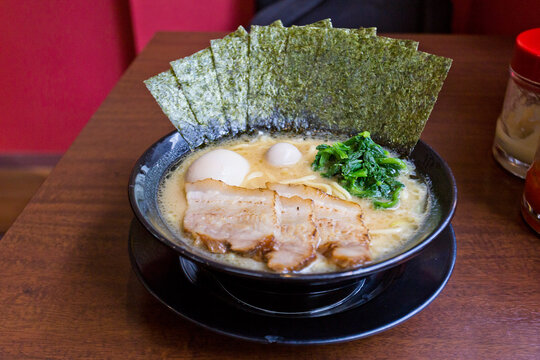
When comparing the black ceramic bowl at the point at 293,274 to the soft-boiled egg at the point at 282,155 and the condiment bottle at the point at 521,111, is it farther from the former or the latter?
the condiment bottle at the point at 521,111

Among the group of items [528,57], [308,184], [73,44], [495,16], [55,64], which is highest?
[528,57]

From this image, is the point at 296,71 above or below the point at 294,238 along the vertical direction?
above

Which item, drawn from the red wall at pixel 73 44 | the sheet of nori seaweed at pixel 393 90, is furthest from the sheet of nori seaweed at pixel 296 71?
the red wall at pixel 73 44

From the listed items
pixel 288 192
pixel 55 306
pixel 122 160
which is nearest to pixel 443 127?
pixel 288 192

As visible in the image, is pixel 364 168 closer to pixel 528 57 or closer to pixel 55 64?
pixel 528 57

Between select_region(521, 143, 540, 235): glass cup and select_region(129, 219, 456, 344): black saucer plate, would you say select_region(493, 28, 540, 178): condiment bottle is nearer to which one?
select_region(521, 143, 540, 235): glass cup

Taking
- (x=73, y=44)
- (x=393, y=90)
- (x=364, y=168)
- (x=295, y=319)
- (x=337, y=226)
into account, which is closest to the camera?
(x=295, y=319)

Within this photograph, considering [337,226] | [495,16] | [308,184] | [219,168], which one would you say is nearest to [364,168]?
[308,184]
